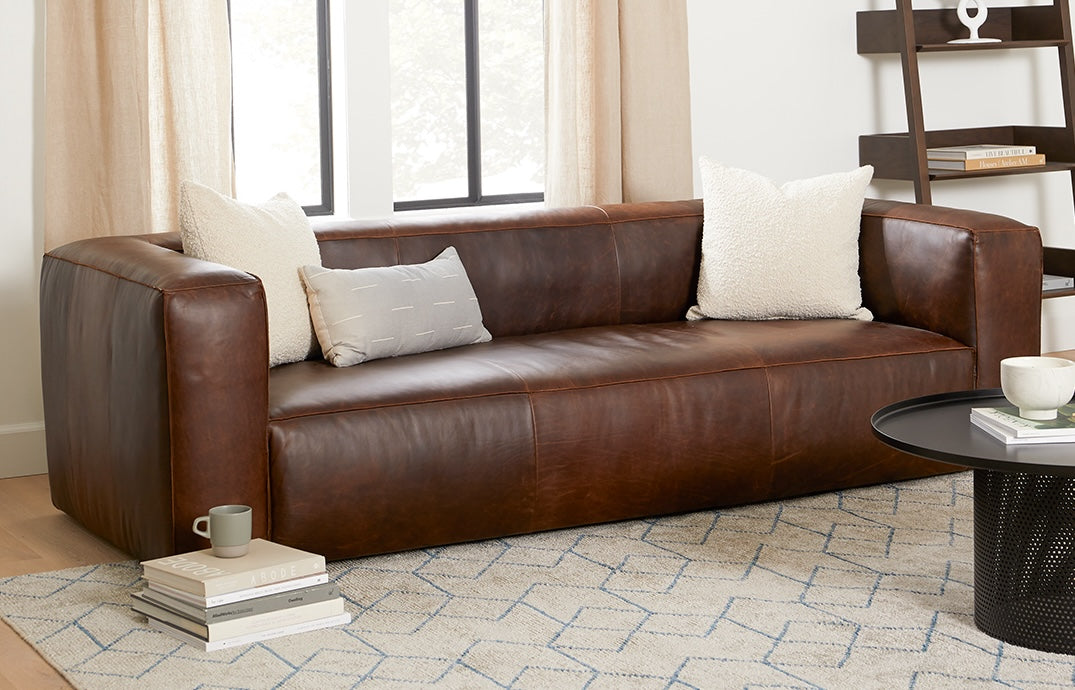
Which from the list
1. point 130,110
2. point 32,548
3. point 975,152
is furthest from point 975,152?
point 32,548

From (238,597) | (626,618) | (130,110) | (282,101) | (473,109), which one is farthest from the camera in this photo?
(473,109)

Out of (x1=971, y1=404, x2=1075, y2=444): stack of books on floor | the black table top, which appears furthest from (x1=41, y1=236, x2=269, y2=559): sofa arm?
(x1=971, y1=404, x2=1075, y2=444): stack of books on floor

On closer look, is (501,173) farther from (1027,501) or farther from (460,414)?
Answer: (1027,501)

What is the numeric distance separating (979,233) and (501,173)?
1750 millimetres

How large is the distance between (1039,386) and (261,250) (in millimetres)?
1758

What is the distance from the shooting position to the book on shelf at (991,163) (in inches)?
195

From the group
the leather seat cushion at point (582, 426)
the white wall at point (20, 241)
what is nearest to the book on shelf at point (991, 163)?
the leather seat cushion at point (582, 426)

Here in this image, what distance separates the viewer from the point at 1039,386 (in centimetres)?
262

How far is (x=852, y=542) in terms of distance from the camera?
321 centimetres

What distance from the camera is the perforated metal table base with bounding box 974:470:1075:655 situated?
2.50 meters

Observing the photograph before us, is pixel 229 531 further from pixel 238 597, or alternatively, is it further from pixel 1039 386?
pixel 1039 386

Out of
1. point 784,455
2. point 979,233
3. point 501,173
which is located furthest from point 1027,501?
point 501,173

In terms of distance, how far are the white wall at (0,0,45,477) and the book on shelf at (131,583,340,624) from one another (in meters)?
1.40

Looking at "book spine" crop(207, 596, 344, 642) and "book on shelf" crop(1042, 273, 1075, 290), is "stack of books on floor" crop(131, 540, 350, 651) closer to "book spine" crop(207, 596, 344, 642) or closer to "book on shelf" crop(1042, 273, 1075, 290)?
"book spine" crop(207, 596, 344, 642)
